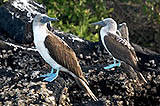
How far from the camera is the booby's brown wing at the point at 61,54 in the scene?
15.0 feet

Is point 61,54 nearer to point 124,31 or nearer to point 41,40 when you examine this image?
point 41,40

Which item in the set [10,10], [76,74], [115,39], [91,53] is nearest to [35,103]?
[76,74]

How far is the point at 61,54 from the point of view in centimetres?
463

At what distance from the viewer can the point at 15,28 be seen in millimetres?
6141

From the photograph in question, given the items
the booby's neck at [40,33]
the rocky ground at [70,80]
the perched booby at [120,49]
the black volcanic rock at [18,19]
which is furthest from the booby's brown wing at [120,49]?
the black volcanic rock at [18,19]

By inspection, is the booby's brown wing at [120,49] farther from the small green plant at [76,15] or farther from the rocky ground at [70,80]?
the small green plant at [76,15]

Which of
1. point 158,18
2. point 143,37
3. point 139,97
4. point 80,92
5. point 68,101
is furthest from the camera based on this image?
point 143,37

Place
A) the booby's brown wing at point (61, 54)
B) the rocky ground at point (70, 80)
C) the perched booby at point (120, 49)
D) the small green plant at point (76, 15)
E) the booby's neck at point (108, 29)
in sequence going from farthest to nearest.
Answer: the small green plant at point (76, 15) → the booby's neck at point (108, 29) → the perched booby at point (120, 49) → the rocky ground at point (70, 80) → the booby's brown wing at point (61, 54)

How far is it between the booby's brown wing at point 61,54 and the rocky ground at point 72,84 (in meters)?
0.35

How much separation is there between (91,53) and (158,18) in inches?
143

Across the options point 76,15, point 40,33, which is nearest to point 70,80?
point 40,33

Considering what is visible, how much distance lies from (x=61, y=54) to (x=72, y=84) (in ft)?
3.26

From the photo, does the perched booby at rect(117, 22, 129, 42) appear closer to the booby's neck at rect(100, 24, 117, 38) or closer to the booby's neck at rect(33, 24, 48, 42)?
the booby's neck at rect(100, 24, 117, 38)

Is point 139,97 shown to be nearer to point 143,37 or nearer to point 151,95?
point 151,95
